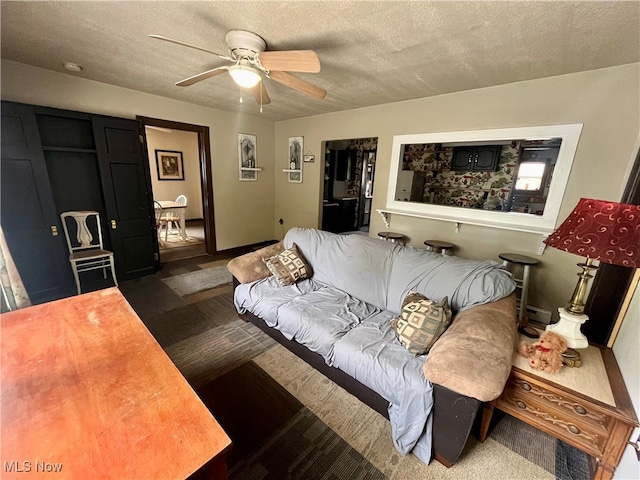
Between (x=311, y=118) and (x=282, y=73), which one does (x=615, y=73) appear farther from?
(x=311, y=118)

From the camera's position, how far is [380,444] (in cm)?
146

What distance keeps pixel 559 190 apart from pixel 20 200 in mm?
5569

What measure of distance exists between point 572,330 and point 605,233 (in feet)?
1.91

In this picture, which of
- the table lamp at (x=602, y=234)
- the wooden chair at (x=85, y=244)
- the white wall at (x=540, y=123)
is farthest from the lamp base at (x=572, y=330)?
the wooden chair at (x=85, y=244)

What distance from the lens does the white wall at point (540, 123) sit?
86.7 inches

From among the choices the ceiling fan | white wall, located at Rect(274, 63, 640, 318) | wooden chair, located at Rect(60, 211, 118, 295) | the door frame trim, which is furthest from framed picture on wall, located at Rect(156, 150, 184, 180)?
the ceiling fan

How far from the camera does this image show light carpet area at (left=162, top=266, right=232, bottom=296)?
3295mm

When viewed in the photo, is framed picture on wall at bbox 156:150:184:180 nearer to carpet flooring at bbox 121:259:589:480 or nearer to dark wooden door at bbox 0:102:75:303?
dark wooden door at bbox 0:102:75:303

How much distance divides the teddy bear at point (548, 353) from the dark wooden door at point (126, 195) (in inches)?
172

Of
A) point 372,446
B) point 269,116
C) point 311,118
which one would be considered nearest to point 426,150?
point 311,118

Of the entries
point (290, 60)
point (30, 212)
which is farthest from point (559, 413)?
point (30, 212)

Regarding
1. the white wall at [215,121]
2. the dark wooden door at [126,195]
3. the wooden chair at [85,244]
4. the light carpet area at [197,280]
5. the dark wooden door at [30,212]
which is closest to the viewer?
the dark wooden door at [30,212]

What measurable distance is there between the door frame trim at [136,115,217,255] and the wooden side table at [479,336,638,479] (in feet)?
14.4

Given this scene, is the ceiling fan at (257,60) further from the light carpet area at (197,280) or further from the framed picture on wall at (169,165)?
the framed picture on wall at (169,165)
